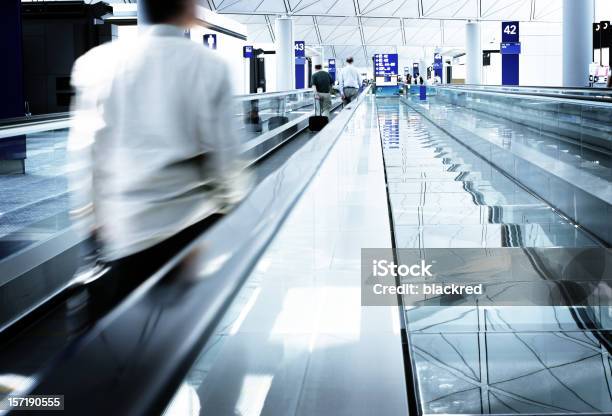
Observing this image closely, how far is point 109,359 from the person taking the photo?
2.99 feet

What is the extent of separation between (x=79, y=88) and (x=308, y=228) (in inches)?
86.1

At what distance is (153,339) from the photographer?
100cm

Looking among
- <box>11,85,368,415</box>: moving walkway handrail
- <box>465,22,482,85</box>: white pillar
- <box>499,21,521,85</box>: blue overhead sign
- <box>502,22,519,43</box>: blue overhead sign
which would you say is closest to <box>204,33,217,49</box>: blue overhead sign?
<box>499,21,521,85</box>: blue overhead sign

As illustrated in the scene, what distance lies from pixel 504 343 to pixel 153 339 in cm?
460

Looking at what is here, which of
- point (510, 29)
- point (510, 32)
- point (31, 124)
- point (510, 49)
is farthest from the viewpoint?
point (510, 29)

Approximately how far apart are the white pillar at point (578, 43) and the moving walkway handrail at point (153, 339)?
885 inches

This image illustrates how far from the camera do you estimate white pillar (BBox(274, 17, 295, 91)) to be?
40.0 metres

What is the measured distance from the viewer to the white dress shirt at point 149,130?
2.51m

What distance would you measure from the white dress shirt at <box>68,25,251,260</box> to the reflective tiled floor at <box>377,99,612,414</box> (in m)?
2.29

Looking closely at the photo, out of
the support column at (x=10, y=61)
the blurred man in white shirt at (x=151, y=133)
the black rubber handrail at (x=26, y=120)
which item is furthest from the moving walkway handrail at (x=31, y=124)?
the support column at (x=10, y=61)

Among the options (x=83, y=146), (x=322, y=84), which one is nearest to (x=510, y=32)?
(x=322, y=84)

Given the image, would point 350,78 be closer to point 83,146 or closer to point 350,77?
point 350,77

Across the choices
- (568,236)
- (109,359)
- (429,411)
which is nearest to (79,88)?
(109,359)

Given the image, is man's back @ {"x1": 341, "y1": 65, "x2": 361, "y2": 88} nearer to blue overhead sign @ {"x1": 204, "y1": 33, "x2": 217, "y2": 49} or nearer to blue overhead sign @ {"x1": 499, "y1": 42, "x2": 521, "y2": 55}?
blue overhead sign @ {"x1": 204, "y1": 33, "x2": 217, "y2": 49}
